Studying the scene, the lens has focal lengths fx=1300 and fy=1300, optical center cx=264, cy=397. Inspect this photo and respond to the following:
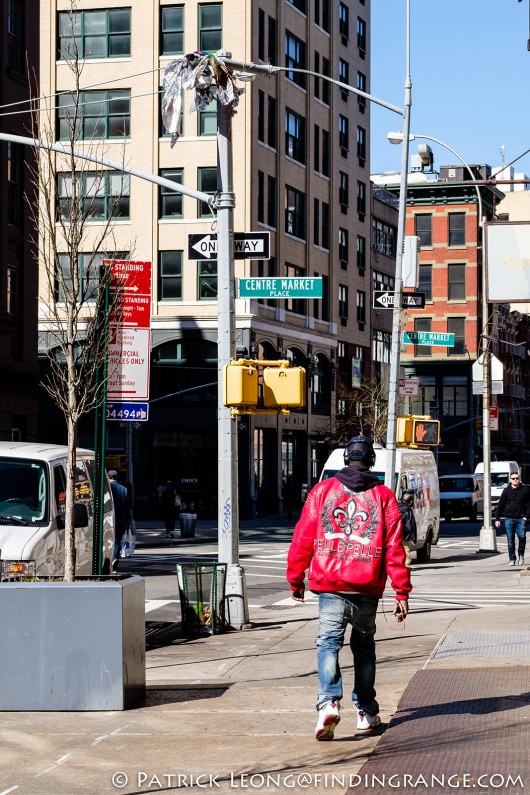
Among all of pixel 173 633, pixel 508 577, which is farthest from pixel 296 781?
pixel 508 577

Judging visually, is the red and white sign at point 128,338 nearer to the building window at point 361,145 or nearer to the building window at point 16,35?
the building window at point 16,35

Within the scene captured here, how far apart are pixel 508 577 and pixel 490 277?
21.5ft

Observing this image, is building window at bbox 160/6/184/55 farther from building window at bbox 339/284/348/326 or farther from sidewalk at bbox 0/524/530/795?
sidewalk at bbox 0/524/530/795

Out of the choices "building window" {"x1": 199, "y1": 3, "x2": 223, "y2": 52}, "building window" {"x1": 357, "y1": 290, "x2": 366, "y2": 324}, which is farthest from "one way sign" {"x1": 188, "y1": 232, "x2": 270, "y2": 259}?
"building window" {"x1": 357, "y1": 290, "x2": 366, "y2": 324}

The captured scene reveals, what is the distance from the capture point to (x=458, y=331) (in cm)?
9256

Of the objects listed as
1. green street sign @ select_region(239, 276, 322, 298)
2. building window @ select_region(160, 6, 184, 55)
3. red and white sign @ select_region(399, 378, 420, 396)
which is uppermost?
building window @ select_region(160, 6, 184, 55)

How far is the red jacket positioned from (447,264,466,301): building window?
8534 centimetres

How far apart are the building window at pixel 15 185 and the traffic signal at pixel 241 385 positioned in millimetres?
22575

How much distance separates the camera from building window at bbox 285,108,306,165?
6081 centimetres

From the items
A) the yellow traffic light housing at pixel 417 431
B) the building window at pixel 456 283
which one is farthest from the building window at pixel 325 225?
the yellow traffic light housing at pixel 417 431

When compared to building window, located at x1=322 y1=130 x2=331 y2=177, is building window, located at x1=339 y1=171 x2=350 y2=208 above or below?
below

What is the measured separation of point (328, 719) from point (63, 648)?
2.47m

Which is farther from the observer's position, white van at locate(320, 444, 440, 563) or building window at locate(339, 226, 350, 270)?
building window at locate(339, 226, 350, 270)

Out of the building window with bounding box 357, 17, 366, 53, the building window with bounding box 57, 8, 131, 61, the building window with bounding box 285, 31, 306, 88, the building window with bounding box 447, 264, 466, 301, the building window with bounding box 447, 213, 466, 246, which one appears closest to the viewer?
the building window with bounding box 57, 8, 131, 61
